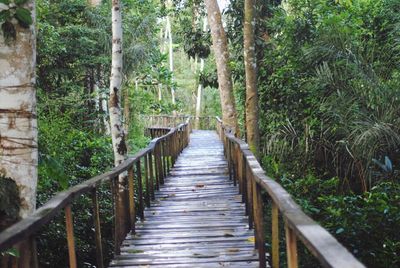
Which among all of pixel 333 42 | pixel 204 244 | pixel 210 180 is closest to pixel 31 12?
pixel 204 244

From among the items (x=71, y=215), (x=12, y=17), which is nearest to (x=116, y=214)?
(x=71, y=215)

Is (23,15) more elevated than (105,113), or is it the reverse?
(23,15)

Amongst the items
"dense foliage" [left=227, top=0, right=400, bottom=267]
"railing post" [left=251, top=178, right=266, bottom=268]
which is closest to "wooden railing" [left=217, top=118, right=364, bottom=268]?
"railing post" [left=251, top=178, right=266, bottom=268]

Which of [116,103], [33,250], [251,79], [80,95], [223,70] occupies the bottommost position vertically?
[33,250]

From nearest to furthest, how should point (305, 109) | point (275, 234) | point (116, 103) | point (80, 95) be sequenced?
point (275, 234) < point (116, 103) < point (305, 109) < point (80, 95)

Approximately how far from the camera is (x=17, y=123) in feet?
10.6

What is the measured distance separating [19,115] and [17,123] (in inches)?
2.3

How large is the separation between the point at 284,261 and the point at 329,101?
424cm

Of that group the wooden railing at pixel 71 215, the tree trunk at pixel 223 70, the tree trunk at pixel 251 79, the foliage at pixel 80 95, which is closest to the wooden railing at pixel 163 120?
the foliage at pixel 80 95

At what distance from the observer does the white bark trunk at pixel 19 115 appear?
3.19 metres

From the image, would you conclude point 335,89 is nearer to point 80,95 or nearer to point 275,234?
point 275,234

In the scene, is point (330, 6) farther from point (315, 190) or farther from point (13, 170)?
point (13, 170)

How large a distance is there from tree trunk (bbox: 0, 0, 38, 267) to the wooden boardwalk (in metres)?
1.64

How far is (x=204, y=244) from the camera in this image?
516 cm
